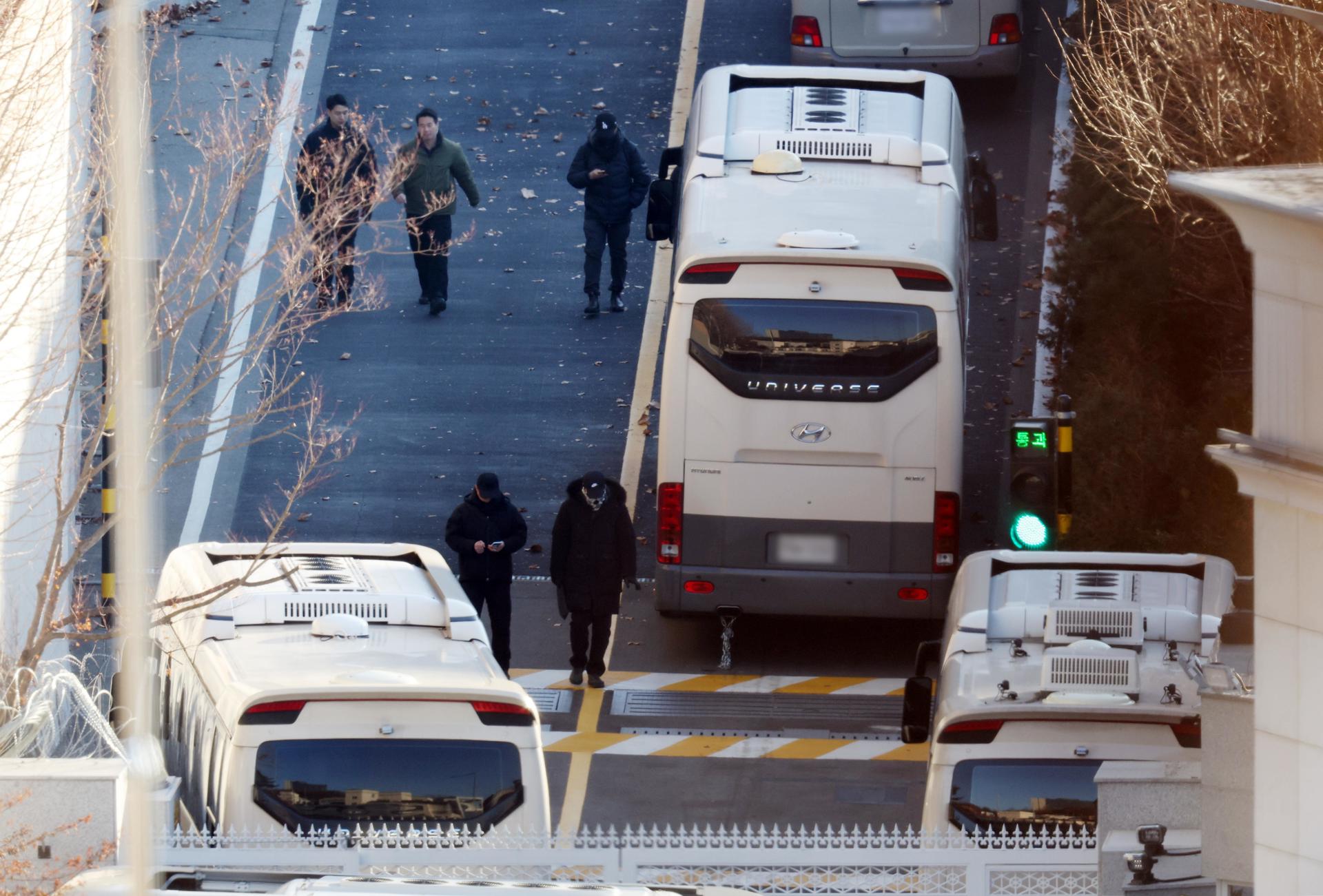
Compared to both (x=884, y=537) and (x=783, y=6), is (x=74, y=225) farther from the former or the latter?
(x=783, y=6)

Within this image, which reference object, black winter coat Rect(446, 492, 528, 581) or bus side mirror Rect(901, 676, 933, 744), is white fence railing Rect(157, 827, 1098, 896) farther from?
black winter coat Rect(446, 492, 528, 581)

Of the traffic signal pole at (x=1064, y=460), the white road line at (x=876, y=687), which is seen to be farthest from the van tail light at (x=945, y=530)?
the white road line at (x=876, y=687)

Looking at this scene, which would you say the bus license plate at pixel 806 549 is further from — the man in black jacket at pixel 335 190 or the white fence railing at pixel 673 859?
the white fence railing at pixel 673 859

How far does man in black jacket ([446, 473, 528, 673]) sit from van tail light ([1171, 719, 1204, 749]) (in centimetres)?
604

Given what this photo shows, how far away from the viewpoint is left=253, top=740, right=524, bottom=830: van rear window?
33.2 feet

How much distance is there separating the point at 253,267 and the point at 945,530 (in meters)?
5.24

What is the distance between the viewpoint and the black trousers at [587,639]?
15555mm

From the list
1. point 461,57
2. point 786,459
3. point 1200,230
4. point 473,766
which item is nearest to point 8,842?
point 473,766

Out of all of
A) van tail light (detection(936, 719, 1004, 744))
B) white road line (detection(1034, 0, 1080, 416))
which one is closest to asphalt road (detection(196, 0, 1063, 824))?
white road line (detection(1034, 0, 1080, 416))

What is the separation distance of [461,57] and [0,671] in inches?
651

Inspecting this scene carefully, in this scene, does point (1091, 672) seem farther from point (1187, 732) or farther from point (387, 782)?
point (387, 782)

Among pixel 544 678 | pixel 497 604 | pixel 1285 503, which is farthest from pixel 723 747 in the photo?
pixel 1285 503

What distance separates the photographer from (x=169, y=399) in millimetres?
13820

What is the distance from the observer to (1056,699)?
10.4 meters
